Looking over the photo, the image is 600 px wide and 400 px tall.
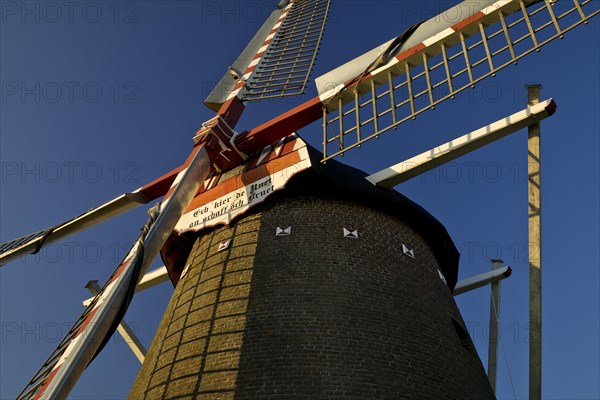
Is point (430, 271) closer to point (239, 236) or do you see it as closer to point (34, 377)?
point (239, 236)

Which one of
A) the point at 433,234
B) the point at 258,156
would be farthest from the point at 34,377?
the point at 433,234

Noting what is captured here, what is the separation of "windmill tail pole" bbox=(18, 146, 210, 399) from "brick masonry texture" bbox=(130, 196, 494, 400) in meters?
0.81

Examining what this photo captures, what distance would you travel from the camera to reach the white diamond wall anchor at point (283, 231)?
852 cm

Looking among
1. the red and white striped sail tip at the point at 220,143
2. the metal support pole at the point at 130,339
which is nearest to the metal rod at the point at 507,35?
the red and white striped sail tip at the point at 220,143

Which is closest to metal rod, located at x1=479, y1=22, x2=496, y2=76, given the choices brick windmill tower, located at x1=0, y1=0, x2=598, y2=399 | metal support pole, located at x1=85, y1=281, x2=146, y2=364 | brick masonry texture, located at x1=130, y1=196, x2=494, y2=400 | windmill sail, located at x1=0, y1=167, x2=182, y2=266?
brick windmill tower, located at x1=0, y1=0, x2=598, y2=399

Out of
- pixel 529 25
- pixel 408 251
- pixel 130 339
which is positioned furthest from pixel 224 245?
pixel 529 25

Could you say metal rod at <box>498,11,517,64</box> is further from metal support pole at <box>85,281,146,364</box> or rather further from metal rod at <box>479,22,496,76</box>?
metal support pole at <box>85,281,146,364</box>

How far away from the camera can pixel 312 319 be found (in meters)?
7.43

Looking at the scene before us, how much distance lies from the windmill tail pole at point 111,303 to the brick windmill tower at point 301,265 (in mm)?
19

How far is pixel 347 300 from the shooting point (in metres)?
7.70

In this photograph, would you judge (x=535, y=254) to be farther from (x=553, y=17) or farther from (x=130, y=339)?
(x=130, y=339)

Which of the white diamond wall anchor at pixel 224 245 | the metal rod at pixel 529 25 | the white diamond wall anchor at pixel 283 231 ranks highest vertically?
the metal rod at pixel 529 25

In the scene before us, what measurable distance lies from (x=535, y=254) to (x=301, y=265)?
313 centimetres

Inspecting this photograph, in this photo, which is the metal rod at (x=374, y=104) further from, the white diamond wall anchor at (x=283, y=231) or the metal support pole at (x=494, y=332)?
the metal support pole at (x=494, y=332)
